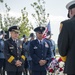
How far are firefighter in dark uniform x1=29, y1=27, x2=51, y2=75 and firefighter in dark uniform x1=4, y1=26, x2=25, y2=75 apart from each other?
15.4 inches

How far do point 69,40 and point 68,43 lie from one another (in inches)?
2.0

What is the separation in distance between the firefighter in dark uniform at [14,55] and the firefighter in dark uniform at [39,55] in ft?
1.28

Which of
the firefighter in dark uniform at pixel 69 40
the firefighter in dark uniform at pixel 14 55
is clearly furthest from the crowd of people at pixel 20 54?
the firefighter in dark uniform at pixel 69 40

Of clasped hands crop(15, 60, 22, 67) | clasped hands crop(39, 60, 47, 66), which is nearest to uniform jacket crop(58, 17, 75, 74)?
clasped hands crop(15, 60, 22, 67)

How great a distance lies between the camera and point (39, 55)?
26.7 ft

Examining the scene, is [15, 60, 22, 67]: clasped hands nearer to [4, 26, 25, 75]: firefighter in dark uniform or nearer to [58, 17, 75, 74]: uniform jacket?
[4, 26, 25, 75]: firefighter in dark uniform

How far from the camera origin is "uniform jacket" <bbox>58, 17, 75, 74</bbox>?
4832mm

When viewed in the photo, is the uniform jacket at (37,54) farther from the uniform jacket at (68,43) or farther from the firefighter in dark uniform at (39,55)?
the uniform jacket at (68,43)

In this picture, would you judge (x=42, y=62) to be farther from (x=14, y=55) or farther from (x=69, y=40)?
(x=69, y=40)

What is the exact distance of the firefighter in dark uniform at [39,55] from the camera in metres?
8.11

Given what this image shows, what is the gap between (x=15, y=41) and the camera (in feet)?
25.9

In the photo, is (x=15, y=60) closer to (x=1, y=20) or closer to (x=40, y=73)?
(x=40, y=73)

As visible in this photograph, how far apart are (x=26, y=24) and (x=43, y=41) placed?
29198 millimetres

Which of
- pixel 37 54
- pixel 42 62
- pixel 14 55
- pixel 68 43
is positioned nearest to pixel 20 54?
pixel 14 55
